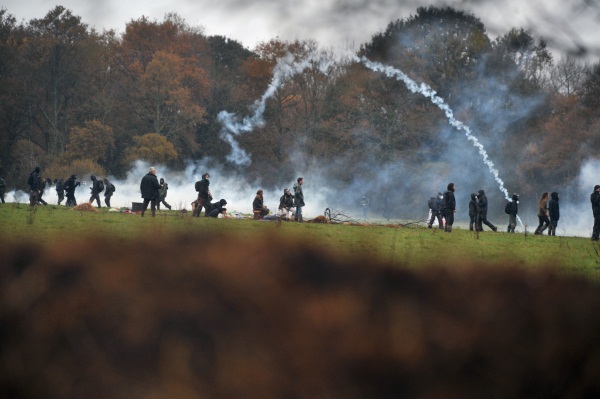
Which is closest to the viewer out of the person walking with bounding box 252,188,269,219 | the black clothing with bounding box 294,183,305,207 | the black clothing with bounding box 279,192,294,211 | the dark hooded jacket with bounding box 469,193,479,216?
the dark hooded jacket with bounding box 469,193,479,216

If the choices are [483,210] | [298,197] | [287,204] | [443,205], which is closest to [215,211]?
[287,204]

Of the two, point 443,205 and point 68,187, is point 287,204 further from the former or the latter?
point 68,187

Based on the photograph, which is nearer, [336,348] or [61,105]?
[336,348]

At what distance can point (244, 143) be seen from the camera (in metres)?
54.1

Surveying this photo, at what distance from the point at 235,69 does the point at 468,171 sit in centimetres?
1594

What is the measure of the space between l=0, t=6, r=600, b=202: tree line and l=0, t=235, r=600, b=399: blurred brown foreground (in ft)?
96.0

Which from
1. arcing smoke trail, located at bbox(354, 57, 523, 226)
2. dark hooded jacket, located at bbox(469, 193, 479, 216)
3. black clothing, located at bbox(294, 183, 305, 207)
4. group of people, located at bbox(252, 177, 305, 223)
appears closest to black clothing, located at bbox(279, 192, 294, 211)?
group of people, located at bbox(252, 177, 305, 223)

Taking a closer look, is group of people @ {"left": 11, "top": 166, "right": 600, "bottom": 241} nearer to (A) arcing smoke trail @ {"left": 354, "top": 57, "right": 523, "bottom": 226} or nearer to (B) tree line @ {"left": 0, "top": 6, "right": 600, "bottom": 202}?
(B) tree line @ {"left": 0, "top": 6, "right": 600, "bottom": 202}

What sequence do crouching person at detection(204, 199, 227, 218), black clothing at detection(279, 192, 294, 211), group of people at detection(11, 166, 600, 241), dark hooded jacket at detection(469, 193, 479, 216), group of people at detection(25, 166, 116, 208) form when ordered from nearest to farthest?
group of people at detection(11, 166, 600, 241), crouching person at detection(204, 199, 227, 218), dark hooded jacket at detection(469, 193, 479, 216), black clothing at detection(279, 192, 294, 211), group of people at detection(25, 166, 116, 208)

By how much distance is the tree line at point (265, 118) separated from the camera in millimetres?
38031

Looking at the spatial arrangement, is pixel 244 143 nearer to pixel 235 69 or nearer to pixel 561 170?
pixel 235 69

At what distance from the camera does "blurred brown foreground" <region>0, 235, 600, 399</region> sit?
94.7 inches

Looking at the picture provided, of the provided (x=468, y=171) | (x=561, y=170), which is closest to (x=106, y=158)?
(x=468, y=171)

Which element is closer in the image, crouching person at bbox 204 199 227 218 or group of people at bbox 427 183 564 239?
group of people at bbox 427 183 564 239
